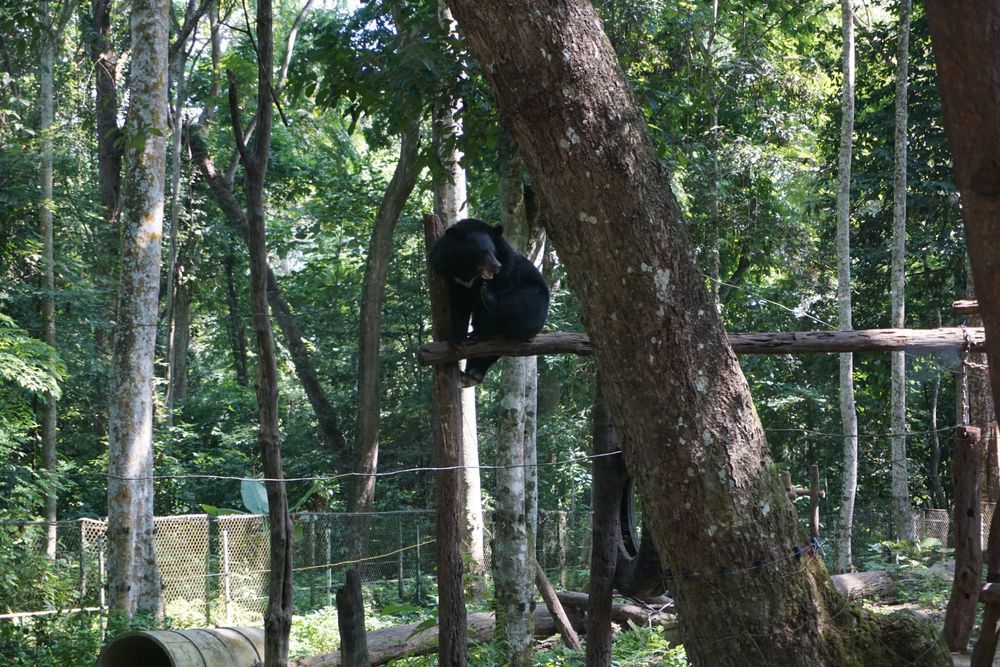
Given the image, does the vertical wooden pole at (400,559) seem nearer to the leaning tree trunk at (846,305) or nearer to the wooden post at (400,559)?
the wooden post at (400,559)

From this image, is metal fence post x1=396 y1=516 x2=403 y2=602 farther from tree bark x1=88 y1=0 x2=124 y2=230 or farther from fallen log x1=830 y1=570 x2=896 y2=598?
tree bark x1=88 y1=0 x2=124 y2=230

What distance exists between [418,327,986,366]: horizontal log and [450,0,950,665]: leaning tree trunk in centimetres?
116

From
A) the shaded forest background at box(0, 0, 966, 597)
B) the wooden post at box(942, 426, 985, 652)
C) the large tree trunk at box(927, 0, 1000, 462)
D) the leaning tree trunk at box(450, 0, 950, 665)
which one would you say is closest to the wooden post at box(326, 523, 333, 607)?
the shaded forest background at box(0, 0, 966, 597)

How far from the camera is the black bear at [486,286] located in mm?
4949

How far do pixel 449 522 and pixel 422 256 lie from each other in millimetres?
14462

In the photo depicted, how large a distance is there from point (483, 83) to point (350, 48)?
3.46 ft

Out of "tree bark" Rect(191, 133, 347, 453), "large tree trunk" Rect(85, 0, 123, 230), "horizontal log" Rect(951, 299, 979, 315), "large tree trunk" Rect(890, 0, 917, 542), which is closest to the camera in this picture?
"horizontal log" Rect(951, 299, 979, 315)

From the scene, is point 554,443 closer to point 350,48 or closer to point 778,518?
point 350,48

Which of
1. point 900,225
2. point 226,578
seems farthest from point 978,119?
point 226,578

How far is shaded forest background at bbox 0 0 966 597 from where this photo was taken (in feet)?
39.6

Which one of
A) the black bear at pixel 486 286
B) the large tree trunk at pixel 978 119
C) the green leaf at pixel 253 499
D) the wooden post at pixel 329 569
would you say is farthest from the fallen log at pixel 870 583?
the large tree trunk at pixel 978 119

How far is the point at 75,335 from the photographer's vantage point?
48.1 ft

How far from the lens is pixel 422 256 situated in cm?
1838

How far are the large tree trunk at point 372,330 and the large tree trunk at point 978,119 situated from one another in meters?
13.9
